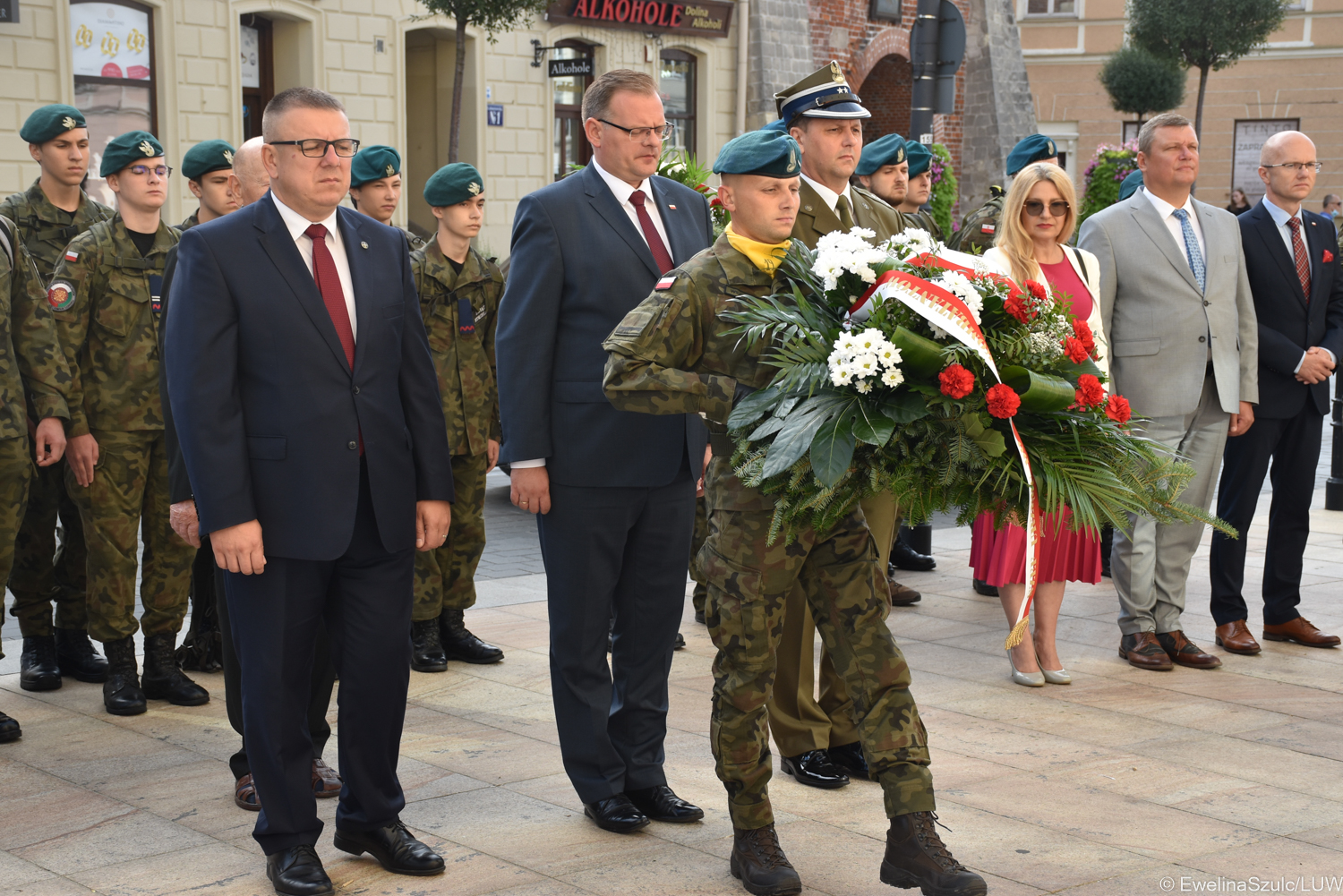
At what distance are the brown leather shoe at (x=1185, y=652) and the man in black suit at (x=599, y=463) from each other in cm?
297

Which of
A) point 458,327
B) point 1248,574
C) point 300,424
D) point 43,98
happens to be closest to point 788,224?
point 300,424

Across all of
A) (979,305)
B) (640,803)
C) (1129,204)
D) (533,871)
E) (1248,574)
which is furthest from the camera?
(1248,574)

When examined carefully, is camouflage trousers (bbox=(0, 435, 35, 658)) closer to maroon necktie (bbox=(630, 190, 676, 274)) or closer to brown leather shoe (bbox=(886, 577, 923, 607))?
maroon necktie (bbox=(630, 190, 676, 274))

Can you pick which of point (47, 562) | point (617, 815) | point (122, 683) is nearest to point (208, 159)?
point (47, 562)

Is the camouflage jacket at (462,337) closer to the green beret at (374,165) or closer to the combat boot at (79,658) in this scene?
the green beret at (374,165)

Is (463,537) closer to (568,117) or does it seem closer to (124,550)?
(124,550)

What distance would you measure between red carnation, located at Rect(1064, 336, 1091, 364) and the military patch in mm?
3956

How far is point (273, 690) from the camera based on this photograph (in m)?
4.00

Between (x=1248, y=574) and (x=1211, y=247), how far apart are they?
269 centimetres

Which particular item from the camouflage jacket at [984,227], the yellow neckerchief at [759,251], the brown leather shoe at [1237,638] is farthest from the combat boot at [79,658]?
the camouflage jacket at [984,227]

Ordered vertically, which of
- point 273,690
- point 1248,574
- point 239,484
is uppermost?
point 239,484

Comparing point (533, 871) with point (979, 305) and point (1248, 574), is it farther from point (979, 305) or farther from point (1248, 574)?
point (1248, 574)

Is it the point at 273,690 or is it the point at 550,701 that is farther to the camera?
the point at 550,701

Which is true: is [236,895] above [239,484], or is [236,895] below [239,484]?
below
